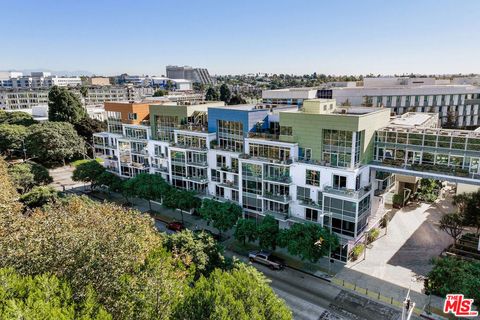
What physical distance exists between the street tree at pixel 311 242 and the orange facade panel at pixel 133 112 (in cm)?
3719

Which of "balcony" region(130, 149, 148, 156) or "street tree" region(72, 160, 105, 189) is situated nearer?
"balcony" region(130, 149, 148, 156)

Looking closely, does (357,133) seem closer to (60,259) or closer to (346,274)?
(346,274)

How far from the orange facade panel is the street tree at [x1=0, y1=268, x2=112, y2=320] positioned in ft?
138

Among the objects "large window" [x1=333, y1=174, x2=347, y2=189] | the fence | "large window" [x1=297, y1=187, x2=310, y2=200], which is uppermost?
"large window" [x1=333, y1=174, x2=347, y2=189]

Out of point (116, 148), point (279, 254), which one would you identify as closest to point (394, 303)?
point (279, 254)

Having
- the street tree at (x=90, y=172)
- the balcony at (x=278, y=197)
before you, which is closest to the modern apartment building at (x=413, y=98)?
the balcony at (x=278, y=197)

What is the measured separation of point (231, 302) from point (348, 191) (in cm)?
2206

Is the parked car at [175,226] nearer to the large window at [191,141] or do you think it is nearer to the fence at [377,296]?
the large window at [191,141]

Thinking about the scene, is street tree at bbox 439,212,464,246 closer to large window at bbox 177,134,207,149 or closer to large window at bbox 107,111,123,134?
large window at bbox 177,134,207,149

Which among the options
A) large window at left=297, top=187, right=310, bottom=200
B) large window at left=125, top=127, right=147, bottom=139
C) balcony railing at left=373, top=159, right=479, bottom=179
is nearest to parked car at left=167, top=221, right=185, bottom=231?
large window at left=297, top=187, right=310, bottom=200

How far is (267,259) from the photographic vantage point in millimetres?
40688

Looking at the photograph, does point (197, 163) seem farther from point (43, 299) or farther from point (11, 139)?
point (11, 139)

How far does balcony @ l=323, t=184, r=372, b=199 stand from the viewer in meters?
38.4

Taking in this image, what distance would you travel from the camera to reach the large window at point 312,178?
41.7 meters
